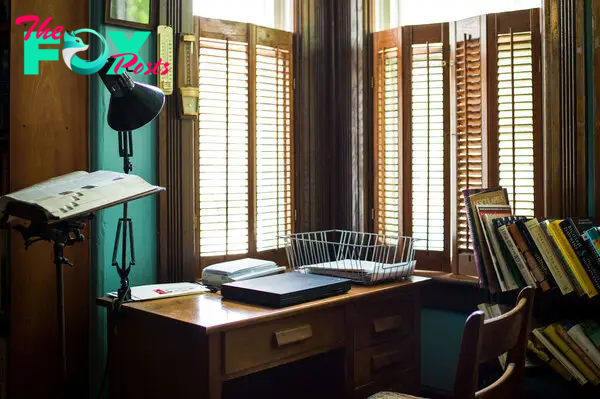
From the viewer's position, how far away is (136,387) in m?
2.03

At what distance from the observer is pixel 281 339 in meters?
1.93

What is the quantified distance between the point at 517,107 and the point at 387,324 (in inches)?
38.4

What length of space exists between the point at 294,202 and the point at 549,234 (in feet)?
3.76

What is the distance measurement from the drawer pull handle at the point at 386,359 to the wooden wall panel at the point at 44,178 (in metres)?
1.02

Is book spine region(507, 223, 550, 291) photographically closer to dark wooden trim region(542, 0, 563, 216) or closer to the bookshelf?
the bookshelf

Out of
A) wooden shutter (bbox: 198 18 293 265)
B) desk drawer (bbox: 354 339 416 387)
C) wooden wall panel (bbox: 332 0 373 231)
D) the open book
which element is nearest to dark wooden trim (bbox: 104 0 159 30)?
wooden shutter (bbox: 198 18 293 265)

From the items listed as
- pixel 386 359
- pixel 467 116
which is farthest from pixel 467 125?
pixel 386 359

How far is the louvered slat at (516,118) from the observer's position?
97.6 inches

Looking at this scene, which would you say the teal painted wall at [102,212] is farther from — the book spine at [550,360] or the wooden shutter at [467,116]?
the book spine at [550,360]

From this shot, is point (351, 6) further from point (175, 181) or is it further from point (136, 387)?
point (136, 387)

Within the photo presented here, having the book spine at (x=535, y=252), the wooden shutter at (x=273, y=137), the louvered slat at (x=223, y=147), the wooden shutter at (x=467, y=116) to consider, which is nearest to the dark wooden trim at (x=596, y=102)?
the book spine at (x=535, y=252)

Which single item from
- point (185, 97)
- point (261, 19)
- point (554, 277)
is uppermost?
point (261, 19)

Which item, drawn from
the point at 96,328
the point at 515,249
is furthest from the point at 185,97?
the point at 515,249

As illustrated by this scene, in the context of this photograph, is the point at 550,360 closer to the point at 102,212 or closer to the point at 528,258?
the point at 528,258
